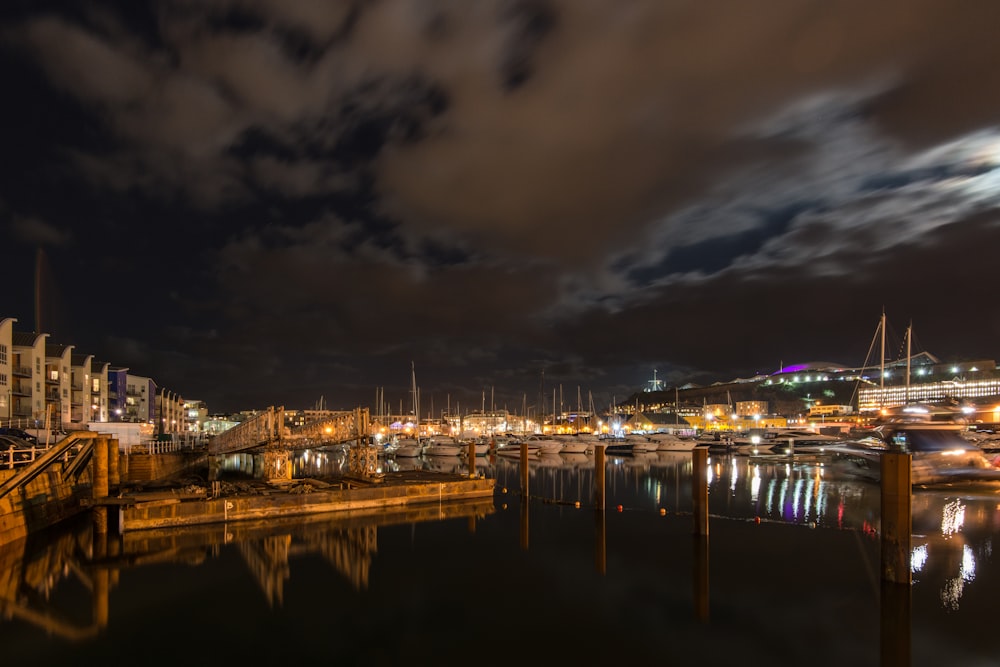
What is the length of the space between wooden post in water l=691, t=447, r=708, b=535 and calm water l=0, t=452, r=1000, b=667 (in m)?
0.95

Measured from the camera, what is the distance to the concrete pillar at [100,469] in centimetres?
2403

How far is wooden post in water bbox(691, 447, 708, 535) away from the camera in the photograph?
72.2 ft

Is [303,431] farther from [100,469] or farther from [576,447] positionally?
[576,447]

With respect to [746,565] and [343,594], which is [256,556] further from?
[746,565]

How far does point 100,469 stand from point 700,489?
25.0 metres

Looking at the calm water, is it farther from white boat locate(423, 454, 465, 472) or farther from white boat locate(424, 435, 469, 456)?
white boat locate(424, 435, 469, 456)

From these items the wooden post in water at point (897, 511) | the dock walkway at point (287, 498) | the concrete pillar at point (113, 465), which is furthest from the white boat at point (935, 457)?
the concrete pillar at point (113, 465)

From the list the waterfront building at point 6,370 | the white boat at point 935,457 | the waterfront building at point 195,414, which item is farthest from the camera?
the waterfront building at point 195,414

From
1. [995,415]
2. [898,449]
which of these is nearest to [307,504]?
[898,449]

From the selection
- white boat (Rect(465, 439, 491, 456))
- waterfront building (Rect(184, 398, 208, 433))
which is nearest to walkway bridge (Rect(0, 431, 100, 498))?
white boat (Rect(465, 439, 491, 456))

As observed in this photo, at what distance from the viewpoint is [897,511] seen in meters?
15.4

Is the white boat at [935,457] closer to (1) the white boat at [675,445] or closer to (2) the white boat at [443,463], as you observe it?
(2) the white boat at [443,463]

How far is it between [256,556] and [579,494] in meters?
26.4

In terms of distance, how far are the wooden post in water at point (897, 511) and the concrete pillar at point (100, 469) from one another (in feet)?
92.9
